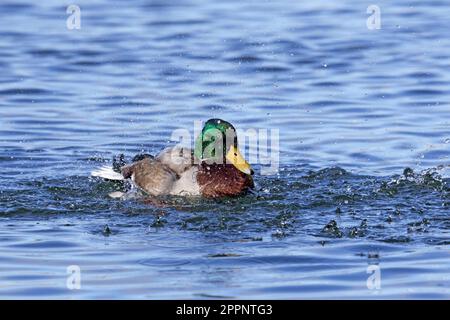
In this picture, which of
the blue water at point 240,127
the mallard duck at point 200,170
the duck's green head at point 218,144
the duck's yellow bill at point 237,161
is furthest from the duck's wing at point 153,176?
the duck's yellow bill at point 237,161

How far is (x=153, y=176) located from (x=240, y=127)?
287 cm

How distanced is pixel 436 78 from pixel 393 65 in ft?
2.83

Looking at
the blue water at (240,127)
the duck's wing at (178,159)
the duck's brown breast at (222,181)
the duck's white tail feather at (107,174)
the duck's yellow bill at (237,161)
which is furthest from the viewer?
the duck's white tail feather at (107,174)

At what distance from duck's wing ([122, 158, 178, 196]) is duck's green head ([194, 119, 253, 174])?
366 millimetres

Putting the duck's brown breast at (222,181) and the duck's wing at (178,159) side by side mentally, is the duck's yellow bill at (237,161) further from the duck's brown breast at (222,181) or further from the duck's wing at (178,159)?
the duck's wing at (178,159)

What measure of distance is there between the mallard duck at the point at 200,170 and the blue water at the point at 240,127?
17 centimetres

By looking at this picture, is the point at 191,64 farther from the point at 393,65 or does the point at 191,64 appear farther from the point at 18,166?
the point at 18,166

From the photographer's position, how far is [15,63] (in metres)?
16.9

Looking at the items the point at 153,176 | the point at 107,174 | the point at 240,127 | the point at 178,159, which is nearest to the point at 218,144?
the point at 178,159

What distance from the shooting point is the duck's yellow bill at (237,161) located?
10.6 metres

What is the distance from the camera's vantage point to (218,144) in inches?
425

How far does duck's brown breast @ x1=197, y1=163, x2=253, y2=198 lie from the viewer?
34.2ft

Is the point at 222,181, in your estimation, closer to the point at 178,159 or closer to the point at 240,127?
the point at 178,159

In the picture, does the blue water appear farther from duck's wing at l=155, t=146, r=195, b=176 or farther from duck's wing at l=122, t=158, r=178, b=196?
duck's wing at l=155, t=146, r=195, b=176
